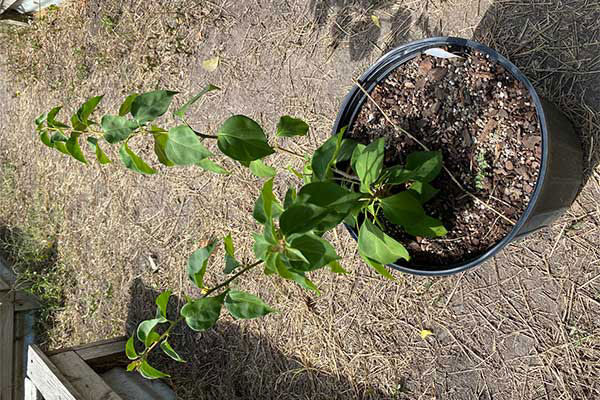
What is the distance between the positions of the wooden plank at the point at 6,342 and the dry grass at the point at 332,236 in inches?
10.2

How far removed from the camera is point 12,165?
11.4ft

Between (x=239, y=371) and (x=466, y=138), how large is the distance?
1365 mm

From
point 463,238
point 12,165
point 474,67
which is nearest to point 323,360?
point 463,238

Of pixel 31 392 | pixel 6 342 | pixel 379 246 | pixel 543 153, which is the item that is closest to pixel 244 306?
pixel 379 246

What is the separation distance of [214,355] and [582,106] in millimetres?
1637

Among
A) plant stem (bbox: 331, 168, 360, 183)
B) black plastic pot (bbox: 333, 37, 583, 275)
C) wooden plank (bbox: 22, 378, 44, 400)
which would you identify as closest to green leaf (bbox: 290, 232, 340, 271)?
plant stem (bbox: 331, 168, 360, 183)

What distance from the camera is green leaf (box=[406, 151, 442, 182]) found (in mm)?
1205

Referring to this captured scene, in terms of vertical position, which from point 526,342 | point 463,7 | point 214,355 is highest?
point 463,7

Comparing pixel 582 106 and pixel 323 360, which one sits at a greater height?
pixel 582 106

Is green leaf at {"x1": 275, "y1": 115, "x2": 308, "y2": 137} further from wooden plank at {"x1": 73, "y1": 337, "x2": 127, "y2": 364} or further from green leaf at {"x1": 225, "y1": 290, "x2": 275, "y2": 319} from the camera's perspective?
wooden plank at {"x1": 73, "y1": 337, "x2": 127, "y2": 364}

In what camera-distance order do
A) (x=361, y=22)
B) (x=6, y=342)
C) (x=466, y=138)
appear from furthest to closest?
(x=6, y=342) < (x=361, y=22) < (x=466, y=138)

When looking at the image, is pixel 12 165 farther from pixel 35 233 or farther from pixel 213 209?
pixel 213 209

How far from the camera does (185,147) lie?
1.12 metres

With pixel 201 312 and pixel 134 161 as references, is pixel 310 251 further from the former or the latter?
pixel 134 161
